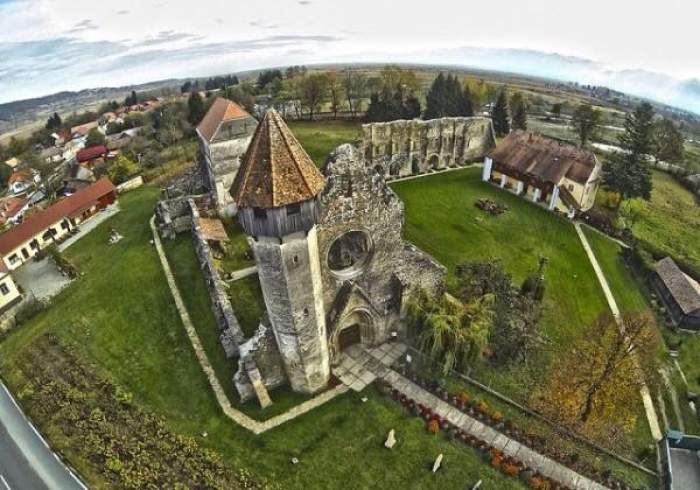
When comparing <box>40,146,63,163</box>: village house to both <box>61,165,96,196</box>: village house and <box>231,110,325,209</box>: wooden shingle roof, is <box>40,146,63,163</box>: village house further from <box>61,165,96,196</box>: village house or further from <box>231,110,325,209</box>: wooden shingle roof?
<box>231,110,325,209</box>: wooden shingle roof

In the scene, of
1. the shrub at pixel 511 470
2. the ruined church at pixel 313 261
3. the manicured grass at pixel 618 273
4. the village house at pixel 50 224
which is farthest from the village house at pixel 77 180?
the manicured grass at pixel 618 273

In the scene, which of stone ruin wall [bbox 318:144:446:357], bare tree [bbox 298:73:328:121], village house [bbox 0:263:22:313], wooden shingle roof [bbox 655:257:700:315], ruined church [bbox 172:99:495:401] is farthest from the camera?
bare tree [bbox 298:73:328:121]

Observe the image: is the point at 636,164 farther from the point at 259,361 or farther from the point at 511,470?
the point at 259,361

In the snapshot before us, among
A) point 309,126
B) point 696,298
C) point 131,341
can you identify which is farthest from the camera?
point 309,126

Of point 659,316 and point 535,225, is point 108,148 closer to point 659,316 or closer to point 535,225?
point 535,225

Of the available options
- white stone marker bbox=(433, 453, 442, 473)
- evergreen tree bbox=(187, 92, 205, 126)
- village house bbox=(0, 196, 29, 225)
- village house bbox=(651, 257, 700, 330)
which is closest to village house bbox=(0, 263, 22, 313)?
village house bbox=(0, 196, 29, 225)

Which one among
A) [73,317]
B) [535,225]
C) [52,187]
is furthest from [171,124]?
[535,225]
